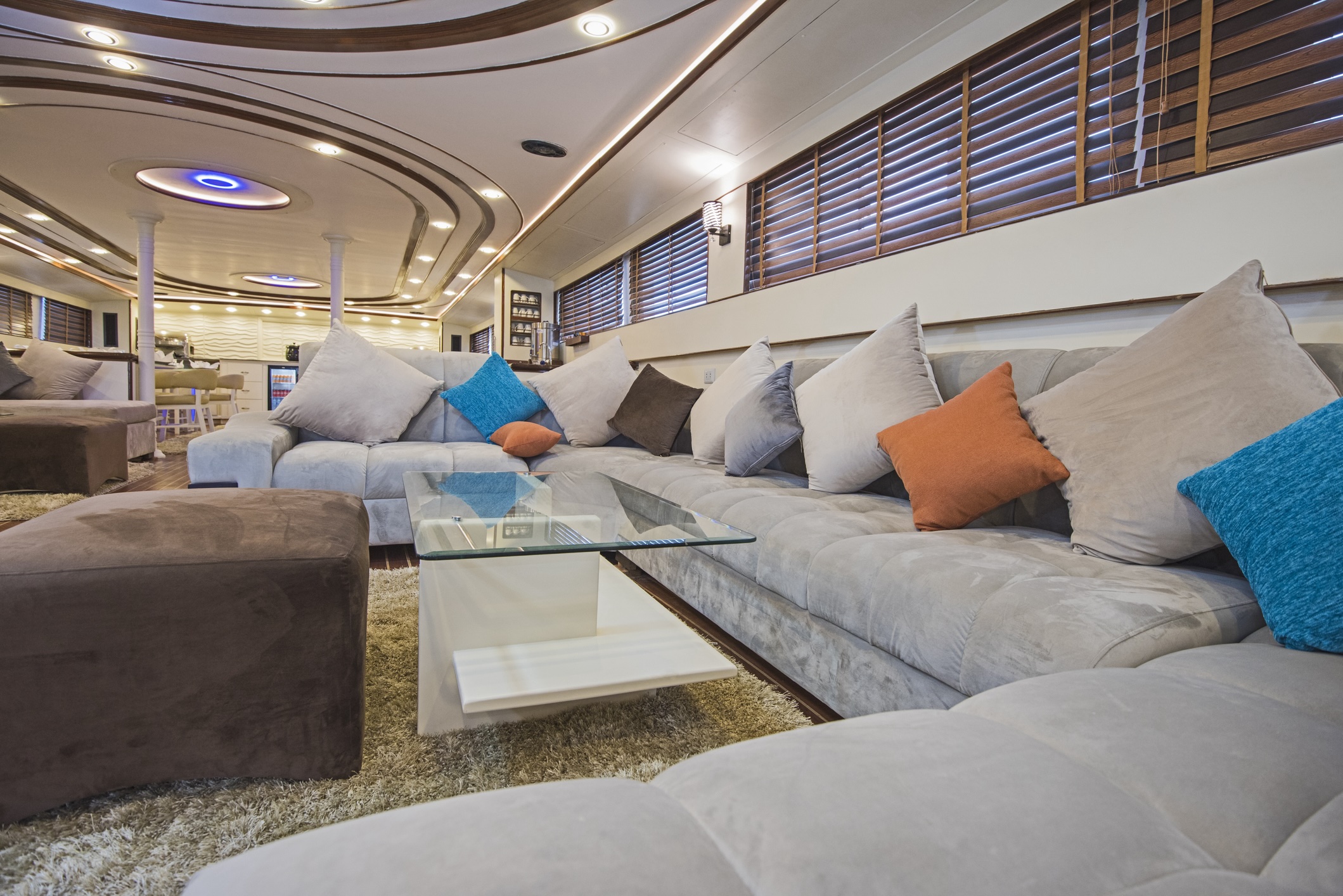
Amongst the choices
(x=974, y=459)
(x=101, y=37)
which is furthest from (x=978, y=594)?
(x=101, y=37)

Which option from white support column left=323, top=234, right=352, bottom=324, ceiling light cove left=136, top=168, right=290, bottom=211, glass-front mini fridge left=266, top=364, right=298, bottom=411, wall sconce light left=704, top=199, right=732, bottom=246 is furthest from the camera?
glass-front mini fridge left=266, top=364, right=298, bottom=411

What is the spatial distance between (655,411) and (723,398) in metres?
0.59

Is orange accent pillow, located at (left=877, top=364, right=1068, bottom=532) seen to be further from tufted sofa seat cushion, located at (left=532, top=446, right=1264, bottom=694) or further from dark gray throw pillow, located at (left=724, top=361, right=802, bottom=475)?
dark gray throw pillow, located at (left=724, top=361, right=802, bottom=475)

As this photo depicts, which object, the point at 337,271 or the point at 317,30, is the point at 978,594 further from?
the point at 337,271

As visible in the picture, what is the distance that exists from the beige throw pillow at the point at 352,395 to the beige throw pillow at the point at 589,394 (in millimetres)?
742

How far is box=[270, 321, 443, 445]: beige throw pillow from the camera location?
3.09 metres

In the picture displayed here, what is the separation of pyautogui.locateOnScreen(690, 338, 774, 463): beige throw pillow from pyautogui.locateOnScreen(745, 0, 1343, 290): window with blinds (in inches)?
34.1

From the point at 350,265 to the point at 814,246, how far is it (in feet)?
26.4

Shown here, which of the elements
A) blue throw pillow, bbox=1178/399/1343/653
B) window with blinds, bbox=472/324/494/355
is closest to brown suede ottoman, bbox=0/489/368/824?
blue throw pillow, bbox=1178/399/1343/653

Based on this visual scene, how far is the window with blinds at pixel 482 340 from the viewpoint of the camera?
1353 cm

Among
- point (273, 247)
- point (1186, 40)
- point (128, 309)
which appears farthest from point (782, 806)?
point (128, 309)

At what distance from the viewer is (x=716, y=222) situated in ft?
14.7

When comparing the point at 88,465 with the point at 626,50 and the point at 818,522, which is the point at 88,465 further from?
the point at 818,522

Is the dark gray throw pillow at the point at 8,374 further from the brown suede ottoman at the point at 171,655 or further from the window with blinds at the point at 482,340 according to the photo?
the window with blinds at the point at 482,340
